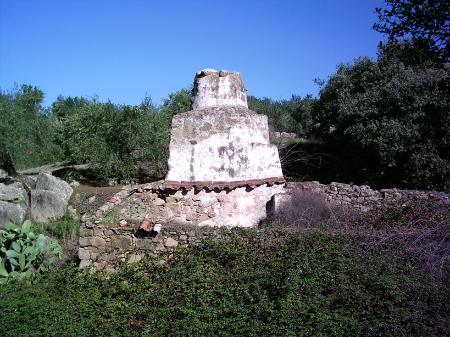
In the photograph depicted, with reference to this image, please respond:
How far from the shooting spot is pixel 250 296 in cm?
603

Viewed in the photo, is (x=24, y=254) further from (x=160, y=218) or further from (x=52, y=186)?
(x=52, y=186)

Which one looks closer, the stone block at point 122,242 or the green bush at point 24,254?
the stone block at point 122,242

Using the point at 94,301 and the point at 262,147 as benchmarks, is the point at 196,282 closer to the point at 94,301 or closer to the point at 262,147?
the point at 94,301

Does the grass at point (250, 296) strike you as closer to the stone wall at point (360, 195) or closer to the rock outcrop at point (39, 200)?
the stone wall at point (360, 195)

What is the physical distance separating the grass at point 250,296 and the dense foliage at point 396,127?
8.62 metres

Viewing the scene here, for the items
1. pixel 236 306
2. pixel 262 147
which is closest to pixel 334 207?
pixel 262 147

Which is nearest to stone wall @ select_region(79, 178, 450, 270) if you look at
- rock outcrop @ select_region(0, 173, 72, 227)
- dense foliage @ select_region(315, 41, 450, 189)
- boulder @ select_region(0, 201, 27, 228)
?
dense foliage @ select_region(315, 41, 450, 189)

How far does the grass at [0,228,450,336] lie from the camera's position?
5406mm

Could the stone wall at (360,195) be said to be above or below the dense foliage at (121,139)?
below

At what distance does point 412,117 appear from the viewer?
47.9 ft

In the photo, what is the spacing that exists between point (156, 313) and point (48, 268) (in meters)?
3.21

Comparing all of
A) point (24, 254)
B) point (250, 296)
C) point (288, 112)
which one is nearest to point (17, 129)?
point (24, 254)

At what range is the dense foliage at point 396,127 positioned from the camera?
46.0 feet

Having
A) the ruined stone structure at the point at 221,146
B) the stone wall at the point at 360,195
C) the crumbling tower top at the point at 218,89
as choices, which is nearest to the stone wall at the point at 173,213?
the stone wall at the point at 360,195
